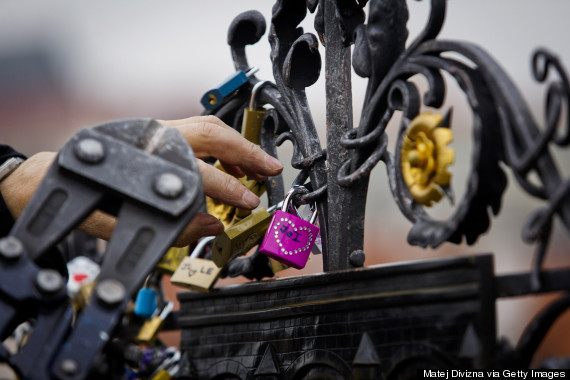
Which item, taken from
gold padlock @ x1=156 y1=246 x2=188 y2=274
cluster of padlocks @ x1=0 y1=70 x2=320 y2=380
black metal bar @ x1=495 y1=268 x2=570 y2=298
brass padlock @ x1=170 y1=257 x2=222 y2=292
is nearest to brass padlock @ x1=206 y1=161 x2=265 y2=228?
brass padlock @ x1=170 y1=257 x2=222 y2=292

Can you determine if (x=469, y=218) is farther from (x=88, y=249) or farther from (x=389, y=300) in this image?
(x=88, y=249)

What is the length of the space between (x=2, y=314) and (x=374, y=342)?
49 cm

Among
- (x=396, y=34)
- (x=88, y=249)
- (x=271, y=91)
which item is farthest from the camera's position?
(x=88, y=249)

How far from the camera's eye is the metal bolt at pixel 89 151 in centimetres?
90

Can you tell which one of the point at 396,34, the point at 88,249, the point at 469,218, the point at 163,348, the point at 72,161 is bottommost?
the point at 163,348

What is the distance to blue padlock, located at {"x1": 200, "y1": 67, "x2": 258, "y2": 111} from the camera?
1612mm

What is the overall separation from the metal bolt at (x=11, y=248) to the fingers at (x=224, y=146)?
43 centimetres

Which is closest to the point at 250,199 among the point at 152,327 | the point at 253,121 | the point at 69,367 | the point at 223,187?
the point at 223,187

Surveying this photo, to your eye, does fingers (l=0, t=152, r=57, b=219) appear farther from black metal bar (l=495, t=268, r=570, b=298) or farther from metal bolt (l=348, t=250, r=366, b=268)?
black metal bar (l=495, t=268, r=570, b=298)

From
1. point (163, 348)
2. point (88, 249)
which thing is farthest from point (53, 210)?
point (88, 249)

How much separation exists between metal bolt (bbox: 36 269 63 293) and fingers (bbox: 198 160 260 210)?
1.35 feet

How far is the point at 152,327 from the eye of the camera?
1812 mm

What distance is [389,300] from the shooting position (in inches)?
39.4

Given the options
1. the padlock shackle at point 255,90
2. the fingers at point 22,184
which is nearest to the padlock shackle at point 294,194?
the padlock shackle at point 255,90
